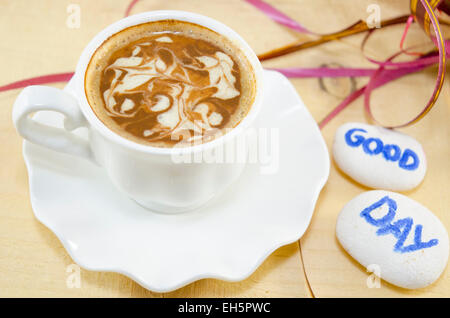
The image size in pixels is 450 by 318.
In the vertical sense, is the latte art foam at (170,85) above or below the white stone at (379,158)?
above

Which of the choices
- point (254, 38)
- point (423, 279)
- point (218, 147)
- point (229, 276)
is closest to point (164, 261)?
point (229, 276)

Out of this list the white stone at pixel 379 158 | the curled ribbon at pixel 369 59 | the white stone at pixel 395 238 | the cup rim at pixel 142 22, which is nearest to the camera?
the cup rim at pixel 142 22

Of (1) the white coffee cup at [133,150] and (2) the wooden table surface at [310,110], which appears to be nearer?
(1) the white coffee cup at [133,150]

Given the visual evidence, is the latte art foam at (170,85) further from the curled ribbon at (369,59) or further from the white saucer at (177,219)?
the curled ribbon at (369,59)

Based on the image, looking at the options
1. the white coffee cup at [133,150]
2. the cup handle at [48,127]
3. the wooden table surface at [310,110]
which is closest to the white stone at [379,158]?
the wooden table surface at [310,110]

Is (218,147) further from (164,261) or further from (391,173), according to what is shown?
(391,173)

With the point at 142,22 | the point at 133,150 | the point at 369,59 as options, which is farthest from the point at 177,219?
the point at 369,59
